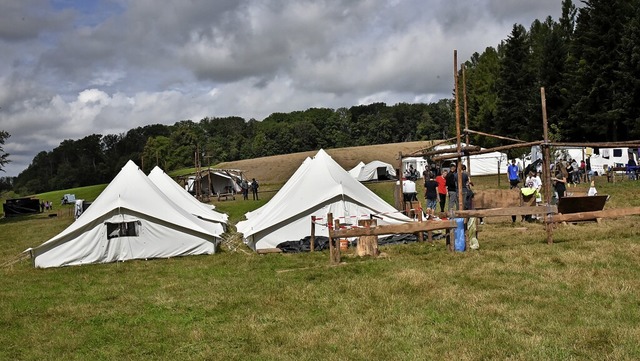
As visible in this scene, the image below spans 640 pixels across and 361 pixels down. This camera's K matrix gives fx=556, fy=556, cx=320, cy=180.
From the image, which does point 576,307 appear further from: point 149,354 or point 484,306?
point 149,354

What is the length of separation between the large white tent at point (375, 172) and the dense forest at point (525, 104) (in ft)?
37.0

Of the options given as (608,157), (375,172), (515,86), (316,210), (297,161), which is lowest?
(316,210)

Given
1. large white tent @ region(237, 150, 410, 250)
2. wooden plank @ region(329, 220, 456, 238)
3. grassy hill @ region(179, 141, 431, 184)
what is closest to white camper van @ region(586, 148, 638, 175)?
large white tent @ region(237, 150, 410, 250)

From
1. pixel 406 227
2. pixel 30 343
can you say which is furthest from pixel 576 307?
pixel 30 343

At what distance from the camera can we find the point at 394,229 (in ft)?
36.2

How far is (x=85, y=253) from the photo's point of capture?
1417 centimetres

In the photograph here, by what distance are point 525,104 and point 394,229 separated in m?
43.1

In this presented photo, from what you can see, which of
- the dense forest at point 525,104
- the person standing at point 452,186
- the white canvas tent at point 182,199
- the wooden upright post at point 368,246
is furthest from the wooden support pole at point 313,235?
the dense forest at point 525,104

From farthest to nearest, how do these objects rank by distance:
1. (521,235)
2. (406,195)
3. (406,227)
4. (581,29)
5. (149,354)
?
(581,29), (406,195), (521,235), (406,227), (149,354)

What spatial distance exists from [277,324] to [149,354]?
159cm

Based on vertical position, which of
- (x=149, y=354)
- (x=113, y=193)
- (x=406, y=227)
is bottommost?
(x=149, y=354)

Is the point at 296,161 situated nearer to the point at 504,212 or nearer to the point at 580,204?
the point at 580,204

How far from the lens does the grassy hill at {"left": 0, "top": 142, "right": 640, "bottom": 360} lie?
5.86m

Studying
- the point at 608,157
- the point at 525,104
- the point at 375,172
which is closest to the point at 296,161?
the point at 375,172
